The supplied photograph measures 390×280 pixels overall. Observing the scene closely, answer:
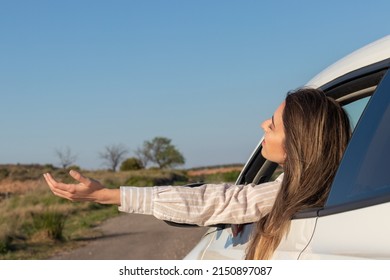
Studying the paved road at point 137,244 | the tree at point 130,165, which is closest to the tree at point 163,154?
the tree at point 130,165

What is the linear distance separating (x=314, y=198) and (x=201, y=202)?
0.44m

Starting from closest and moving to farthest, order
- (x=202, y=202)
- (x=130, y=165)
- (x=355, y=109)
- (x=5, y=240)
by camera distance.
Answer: (x=202, y=202), (x=355, y=109), (x=5, y=240), (x=130, y=165)

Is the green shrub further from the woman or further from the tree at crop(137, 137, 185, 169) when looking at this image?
the tree at crop(137, 137, 185, 169)

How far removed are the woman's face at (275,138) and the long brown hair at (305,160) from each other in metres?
0.10

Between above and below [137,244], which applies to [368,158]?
above

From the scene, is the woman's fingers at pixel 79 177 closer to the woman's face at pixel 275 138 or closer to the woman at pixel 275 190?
the woman at pixel 275 190

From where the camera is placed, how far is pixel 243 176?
12.4 ft

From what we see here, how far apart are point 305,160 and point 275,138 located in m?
0.25

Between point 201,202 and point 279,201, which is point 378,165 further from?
point 201,202

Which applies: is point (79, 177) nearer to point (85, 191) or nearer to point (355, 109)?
point (85, 191)

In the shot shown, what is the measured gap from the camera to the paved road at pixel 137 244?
13.4 metres

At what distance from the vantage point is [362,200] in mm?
1908

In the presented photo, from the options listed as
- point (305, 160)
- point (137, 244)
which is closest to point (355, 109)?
point (305, 160)
